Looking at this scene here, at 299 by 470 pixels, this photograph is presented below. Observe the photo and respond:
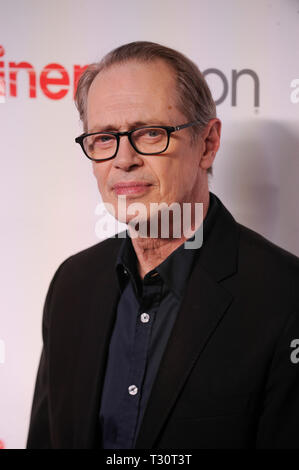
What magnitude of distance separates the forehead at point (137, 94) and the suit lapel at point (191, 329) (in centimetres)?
38

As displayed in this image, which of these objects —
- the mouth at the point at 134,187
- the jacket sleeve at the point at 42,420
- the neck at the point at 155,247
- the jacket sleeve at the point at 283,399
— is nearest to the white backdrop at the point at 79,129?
the jacket sleeve at the point at 42,420

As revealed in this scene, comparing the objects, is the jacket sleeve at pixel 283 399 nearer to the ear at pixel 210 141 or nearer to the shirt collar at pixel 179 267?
the shirt collar at pixel 179 267

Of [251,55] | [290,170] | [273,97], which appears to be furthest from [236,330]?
[251,55]

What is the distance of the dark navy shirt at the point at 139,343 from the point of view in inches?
47.1

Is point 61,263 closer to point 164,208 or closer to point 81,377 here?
point 81,377

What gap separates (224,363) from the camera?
44.9 inches

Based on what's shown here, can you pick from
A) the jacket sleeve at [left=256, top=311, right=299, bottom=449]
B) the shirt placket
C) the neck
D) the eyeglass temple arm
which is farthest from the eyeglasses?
the jacket sleeve at [left=256, top=311, right=299, bottom=449]

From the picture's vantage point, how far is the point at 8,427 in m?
1.74

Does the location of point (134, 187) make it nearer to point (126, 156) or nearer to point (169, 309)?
point (126, 156)

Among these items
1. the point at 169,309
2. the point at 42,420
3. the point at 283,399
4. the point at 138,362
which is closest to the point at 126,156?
the point at 169,309

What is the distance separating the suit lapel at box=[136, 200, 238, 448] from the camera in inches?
44.0

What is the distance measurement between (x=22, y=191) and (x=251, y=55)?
914mm

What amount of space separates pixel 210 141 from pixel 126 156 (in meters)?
0.28

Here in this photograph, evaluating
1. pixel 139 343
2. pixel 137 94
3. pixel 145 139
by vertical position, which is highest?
pixel 137 94
